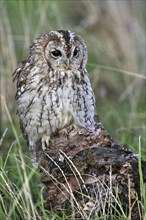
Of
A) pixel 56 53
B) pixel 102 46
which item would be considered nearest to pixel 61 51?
pixel 56 53

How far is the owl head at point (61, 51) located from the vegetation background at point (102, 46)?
1108mm

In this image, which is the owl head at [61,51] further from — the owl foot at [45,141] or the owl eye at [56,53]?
the owl foot at [45,141]

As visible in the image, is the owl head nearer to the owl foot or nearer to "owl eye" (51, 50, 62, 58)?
"owl eye" (51, 50, 62, 58)

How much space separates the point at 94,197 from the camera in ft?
11.9

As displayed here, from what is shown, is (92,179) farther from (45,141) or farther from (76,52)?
(76,52)

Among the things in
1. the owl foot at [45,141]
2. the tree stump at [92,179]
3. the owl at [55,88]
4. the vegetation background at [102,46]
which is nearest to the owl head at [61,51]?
the owl at [55,88]

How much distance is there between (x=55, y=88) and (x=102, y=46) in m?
3.43

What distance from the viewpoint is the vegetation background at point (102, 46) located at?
6230 millimetres

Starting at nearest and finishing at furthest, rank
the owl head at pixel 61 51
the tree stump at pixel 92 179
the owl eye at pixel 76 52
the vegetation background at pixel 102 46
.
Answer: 1. the tree stump at pixel 92 179
2. the owl head at pixel 61 51
3. the owl eye at pixel 76 52
4. the vegetation background at pixel 102 46

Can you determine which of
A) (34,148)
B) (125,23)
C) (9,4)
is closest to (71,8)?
(125,23)

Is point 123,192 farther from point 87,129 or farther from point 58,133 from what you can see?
point 58,133

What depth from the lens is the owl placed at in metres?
4.43

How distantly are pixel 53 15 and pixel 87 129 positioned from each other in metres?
3.06

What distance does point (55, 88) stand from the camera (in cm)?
447
